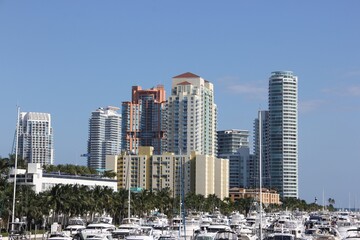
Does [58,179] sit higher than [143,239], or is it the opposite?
[58,179]

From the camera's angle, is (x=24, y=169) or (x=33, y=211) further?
(x=24, y=169)

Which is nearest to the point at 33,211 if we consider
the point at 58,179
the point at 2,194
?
the point at 2,194

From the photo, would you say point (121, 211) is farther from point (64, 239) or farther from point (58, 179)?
point (64, 239)

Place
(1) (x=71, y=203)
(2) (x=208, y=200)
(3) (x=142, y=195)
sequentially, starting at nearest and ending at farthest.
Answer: (1) (x=71, y=203), (3) (x=142, y=195), (2) (x=208, y=200)

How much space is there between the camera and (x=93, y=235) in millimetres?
55531

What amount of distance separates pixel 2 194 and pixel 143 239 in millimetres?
24913

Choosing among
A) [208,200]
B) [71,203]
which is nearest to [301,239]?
[71,203]

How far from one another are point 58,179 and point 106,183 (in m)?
21.4

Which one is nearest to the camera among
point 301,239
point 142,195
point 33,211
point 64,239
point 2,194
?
point 64,239

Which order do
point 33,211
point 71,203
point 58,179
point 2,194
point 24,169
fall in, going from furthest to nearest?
point 58,179 → point 24,169 → point 71,203 → point 33,211 → point 2,194

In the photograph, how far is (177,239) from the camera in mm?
59688

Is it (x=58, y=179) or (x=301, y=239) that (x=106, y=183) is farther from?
(x=301, y=239)

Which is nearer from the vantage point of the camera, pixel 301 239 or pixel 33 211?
pixel 301 239

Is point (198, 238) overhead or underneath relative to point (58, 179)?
underneath
